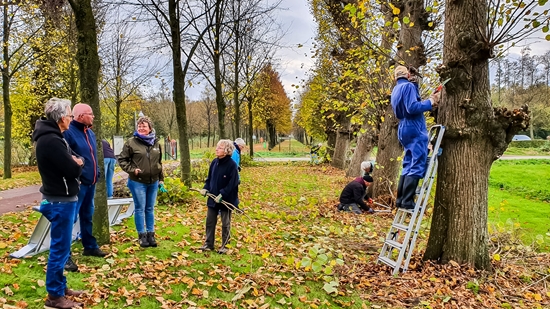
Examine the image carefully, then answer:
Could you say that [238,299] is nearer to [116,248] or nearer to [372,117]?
[116,248]

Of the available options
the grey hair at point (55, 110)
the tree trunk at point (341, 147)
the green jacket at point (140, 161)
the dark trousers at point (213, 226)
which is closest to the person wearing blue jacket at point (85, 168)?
the green jacket at point (140, 161)

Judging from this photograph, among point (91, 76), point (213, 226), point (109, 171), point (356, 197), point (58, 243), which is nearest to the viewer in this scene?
point (58, 243)

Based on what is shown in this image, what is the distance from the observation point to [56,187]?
340 centimetres

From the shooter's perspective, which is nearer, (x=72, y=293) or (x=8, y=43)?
(x=72, y=293)

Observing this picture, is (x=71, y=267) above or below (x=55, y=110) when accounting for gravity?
below

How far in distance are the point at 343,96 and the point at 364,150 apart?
9.03 feet

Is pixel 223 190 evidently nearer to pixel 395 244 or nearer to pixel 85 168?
pixel 85 168

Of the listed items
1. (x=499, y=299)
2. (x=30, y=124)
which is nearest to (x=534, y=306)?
(x=499, y=299)

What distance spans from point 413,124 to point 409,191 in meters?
0.92

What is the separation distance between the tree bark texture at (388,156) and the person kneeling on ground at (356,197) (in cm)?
76

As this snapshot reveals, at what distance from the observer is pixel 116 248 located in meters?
5.00

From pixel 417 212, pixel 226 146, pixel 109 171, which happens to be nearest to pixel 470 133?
pixel 417 212

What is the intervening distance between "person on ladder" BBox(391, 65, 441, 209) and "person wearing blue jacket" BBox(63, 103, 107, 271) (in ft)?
13.3

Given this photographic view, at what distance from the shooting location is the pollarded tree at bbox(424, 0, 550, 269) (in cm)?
457
